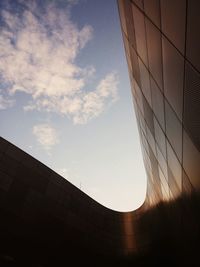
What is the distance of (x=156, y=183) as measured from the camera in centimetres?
1415

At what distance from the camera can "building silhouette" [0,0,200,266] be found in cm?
443

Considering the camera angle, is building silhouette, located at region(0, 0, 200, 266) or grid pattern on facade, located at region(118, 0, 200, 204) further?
building silhouette, located at region(0, 0, 200, 266)

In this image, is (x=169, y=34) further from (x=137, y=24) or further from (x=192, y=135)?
(x=137, y=24)

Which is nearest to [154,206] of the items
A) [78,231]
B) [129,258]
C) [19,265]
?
[129,258]

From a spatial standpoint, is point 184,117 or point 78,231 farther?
point 78,231

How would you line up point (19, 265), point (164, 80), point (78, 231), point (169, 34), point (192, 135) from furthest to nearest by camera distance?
point (78, 231), point (19, 265), point (164, 80), point (192, 135), point (169, 34)

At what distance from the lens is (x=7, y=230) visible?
1095 centimetres

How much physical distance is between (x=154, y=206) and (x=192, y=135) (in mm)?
12654

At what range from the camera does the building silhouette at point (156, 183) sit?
4.43 meters

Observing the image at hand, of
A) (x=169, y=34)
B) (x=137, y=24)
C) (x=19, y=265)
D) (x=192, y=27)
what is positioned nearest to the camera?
(x=192, y=27)

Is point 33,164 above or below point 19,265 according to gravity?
above

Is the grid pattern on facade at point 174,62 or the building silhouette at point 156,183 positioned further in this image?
Answer: the building silhouette at point 156,183

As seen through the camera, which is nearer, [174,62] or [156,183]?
[174,62]

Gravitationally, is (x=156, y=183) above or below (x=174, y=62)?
above
